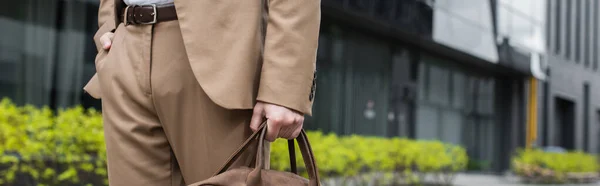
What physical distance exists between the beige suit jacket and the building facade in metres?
28.7

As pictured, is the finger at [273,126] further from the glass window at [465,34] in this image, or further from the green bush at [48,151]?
the glass window at [465,34]

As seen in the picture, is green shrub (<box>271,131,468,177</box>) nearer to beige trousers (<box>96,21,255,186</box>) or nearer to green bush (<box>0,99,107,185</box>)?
green bush (<box>0,99,107,185</box>)

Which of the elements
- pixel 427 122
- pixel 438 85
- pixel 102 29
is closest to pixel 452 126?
pixel 438 85

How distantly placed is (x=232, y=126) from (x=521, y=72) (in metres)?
24.7

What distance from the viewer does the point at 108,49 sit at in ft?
7.00

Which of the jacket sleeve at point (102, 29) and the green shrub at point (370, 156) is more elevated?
the jacket sleeve at point (102, 29)

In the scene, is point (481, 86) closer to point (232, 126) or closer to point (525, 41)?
point (525, 41)

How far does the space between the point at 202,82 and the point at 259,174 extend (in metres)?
0.28

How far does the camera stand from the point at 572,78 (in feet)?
→ 108

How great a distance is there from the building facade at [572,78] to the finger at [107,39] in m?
28.6

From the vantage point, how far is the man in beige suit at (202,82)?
1896mm

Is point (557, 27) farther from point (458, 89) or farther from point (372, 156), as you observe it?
point (372, 156)

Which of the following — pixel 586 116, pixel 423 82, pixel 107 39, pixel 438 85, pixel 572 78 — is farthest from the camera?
pixel 586 116

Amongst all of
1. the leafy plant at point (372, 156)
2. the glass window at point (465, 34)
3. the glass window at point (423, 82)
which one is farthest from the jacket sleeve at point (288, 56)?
the glass window at point (423, 82)
